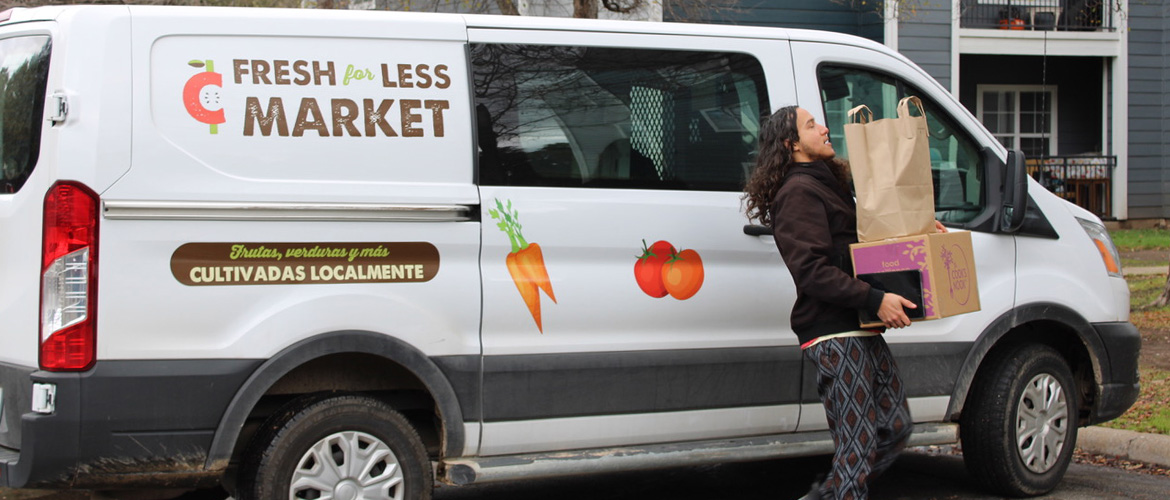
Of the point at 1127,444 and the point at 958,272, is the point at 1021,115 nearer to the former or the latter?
the point at 1127,444

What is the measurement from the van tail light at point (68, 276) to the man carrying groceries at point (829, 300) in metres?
2.46

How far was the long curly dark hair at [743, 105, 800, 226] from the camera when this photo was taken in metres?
4.76

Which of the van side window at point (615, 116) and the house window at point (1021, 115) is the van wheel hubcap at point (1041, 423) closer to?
the van side window at point (615, 116)

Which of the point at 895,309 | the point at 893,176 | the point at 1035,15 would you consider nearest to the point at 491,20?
the point at 893,176

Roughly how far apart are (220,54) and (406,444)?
1.53 metres

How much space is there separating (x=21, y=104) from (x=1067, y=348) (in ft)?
15.8

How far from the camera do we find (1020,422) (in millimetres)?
5660

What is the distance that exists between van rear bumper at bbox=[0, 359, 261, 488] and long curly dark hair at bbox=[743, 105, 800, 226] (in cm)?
203

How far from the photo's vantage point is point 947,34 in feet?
63.6

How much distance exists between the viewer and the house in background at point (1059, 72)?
19.3 m

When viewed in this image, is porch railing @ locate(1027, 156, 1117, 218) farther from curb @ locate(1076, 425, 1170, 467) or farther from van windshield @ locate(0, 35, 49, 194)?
van windshield @ locate(0, 35, 49, 194)

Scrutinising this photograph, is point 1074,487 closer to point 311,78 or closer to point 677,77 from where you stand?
point 677,77

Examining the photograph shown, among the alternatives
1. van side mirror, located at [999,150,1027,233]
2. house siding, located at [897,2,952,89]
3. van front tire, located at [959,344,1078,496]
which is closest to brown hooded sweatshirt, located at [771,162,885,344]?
van side mirror, located at [999,150,1027,233]

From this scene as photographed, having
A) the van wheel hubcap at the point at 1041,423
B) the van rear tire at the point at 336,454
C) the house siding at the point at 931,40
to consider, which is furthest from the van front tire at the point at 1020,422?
the house siding at the point at 931,40
